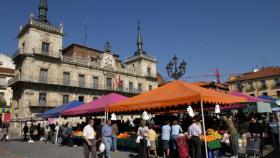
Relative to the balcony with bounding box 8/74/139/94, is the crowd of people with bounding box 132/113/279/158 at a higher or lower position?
lower

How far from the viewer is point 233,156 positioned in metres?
9.23

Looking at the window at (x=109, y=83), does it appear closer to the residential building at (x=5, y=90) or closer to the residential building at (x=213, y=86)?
the residential building at (x=5, y=90)

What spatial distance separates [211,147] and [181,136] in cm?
111

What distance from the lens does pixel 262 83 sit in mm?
49562

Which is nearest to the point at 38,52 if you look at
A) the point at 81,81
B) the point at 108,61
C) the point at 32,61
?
the point at 32,61

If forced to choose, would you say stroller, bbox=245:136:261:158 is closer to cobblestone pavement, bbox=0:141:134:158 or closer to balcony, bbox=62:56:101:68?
cobblestone pavement, bbox=0:141:134:158

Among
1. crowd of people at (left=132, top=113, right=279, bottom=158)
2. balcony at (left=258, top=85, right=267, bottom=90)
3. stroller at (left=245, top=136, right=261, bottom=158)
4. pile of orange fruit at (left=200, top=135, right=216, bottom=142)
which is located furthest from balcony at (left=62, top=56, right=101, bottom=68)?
balcony at (left=258, top=85, right=267, bottom=90)

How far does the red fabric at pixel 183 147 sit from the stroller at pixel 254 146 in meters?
2.34

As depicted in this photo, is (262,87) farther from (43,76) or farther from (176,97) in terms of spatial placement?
(176,97)

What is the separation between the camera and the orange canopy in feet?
31.0

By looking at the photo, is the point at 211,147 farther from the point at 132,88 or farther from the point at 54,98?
the point at 132,88

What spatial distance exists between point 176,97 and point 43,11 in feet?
117

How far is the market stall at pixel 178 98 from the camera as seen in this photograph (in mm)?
9391

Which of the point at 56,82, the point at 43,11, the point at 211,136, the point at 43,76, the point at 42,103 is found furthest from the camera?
the point at 43,11
